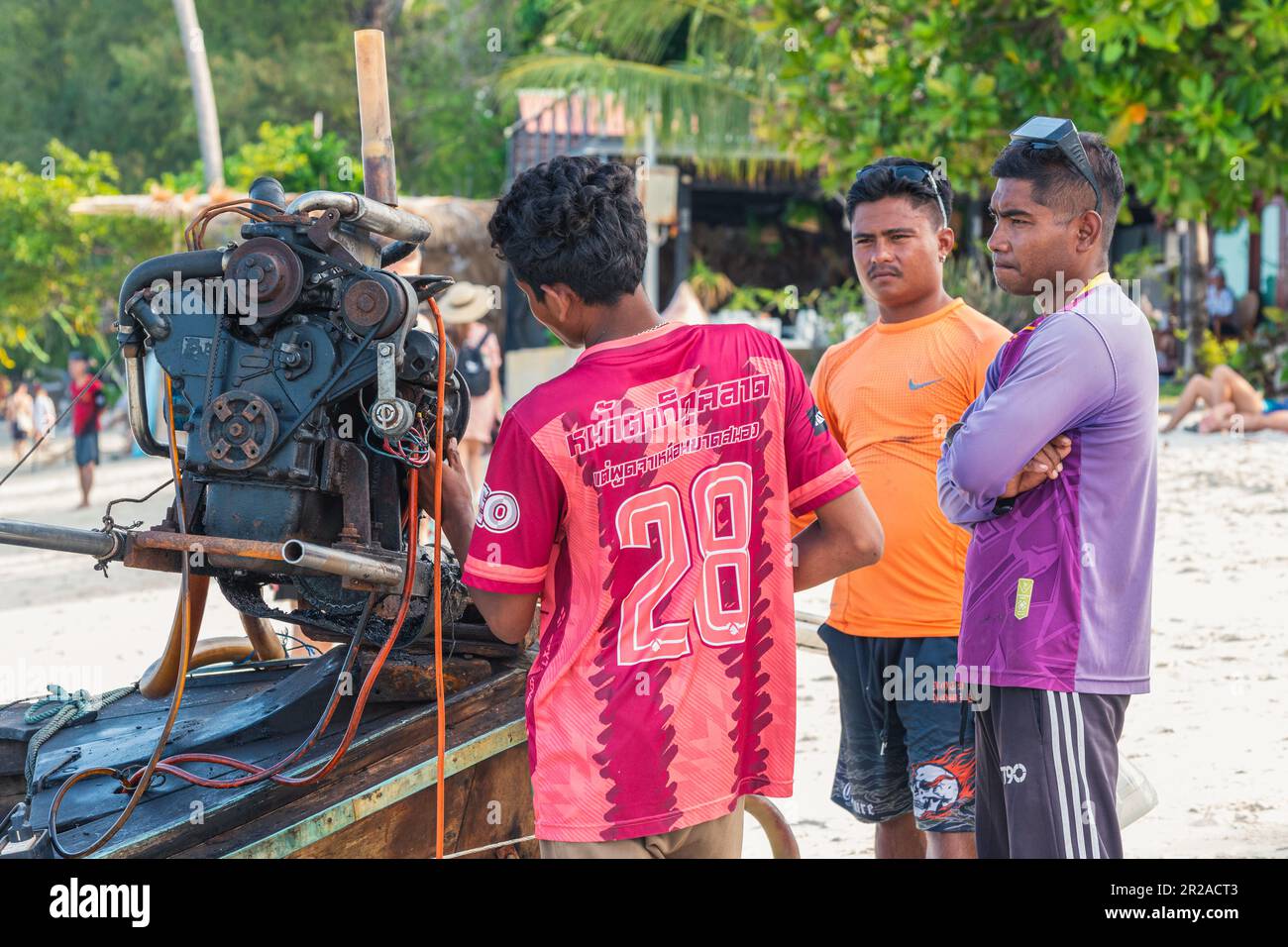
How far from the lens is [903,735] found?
3316 millimetres

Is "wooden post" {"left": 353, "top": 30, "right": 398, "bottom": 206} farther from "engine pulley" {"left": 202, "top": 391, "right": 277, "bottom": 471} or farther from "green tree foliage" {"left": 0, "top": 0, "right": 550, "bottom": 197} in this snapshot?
"green tree foliage" {"left": 0, "top": 0, "right": 550, "bottom": 197}

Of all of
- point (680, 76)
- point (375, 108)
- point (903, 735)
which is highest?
point (680, 76)

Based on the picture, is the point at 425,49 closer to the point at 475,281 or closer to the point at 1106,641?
the point at 475,281

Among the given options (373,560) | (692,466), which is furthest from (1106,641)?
(373,560)

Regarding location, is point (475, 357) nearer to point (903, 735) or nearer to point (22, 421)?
point (903, 735)

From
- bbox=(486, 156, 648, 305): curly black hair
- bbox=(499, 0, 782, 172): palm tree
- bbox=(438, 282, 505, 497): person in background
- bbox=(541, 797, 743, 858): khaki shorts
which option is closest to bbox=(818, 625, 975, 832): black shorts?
bbox=(541, 797, 743, 858): khaki shorts

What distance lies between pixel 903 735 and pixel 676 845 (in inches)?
45.8

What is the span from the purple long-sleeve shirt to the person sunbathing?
10.2 m

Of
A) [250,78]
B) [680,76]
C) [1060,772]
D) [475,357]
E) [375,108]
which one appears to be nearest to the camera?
[1060,772]

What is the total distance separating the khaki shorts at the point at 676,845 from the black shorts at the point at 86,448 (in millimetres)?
12530

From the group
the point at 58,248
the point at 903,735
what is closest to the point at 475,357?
the point at 903,735

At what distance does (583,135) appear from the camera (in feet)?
61.8

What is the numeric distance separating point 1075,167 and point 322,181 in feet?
52.7

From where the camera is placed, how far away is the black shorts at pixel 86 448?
1356 centimetres
